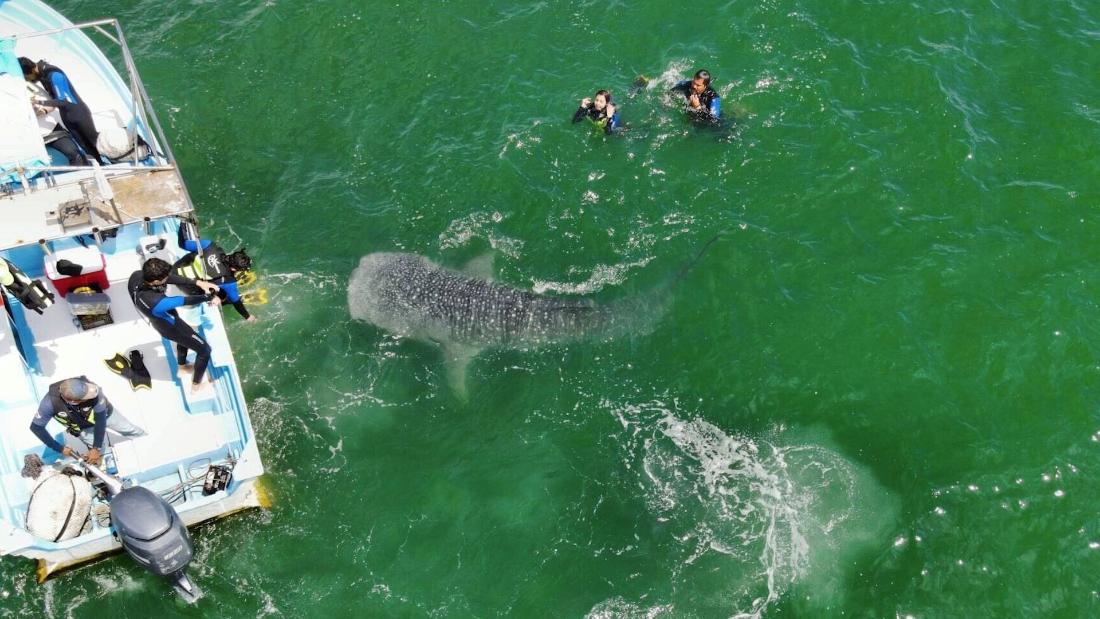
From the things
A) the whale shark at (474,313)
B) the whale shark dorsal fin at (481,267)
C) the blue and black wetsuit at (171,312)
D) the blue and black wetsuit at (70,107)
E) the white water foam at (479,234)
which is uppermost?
the blue and black wetsuit at (70,107)

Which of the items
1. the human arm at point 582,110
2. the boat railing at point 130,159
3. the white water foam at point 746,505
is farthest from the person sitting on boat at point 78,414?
the human arm at point 582,110

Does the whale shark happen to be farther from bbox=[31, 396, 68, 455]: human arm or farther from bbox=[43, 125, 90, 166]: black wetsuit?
bbox=[31, 396, 68, 455]: human arm

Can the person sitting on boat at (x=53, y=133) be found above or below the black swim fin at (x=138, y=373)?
above

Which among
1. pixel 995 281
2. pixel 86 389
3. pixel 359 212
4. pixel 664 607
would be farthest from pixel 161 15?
pixel 995 281

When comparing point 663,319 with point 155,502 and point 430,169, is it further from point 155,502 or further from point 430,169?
point 155,502

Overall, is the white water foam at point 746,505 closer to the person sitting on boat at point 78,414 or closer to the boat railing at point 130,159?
the person sitting on boat at point 78,414

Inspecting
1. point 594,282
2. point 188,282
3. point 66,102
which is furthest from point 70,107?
point 594,282
